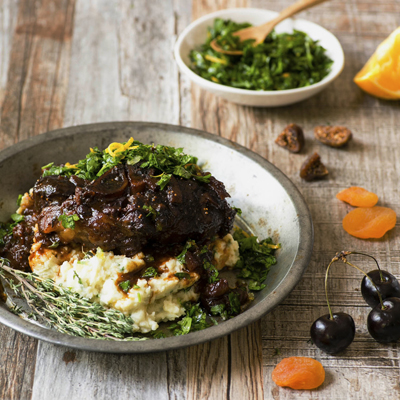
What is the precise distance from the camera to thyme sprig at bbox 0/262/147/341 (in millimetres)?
3902

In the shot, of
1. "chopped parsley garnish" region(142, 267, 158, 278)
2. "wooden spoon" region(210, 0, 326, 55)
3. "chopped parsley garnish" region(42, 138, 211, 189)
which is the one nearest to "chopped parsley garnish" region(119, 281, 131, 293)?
"chopped parsley garnish" region(142, 267, 158, 278)

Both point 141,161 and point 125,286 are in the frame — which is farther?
point 141,161

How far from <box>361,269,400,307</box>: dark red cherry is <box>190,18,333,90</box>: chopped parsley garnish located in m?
3.35

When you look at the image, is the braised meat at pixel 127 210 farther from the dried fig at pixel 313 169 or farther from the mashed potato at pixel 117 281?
the dried fig at pixel 313 169

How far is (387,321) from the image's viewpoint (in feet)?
13.5

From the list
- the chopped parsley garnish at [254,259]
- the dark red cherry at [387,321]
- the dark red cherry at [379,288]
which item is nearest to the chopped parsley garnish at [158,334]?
the chopped parsley garnish at [254,259]

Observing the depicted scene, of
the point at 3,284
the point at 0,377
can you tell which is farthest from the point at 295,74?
the point at 0,377

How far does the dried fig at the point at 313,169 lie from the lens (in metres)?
6.15

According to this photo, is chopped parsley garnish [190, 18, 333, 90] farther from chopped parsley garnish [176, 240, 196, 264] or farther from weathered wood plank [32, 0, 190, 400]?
chopped parsley garnish [176, 240, 196, 264]

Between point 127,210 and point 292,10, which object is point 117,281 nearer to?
point 127,210

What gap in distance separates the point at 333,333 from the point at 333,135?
11.1 ft

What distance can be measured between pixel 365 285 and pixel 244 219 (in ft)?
4.73

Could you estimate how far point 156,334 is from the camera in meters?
4.06

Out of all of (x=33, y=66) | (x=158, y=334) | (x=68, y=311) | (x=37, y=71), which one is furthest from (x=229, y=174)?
(x=33, y=66)
